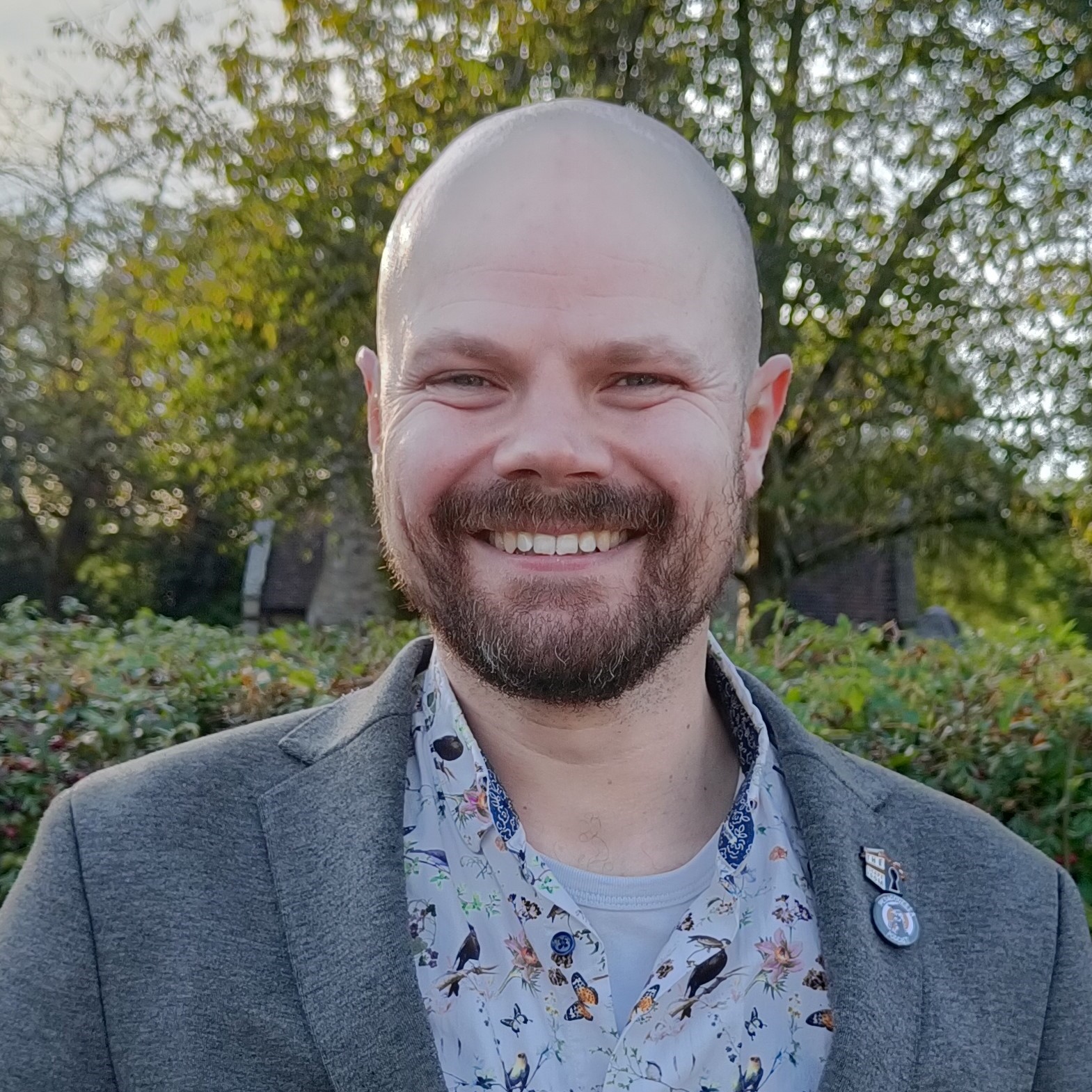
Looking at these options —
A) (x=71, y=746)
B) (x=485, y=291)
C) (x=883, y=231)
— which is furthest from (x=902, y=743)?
(x=883, y=231)

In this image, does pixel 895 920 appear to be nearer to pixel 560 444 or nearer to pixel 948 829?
pixel 948 829

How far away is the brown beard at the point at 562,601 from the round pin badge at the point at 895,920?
0.50 metres

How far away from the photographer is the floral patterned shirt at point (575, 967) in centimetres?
165

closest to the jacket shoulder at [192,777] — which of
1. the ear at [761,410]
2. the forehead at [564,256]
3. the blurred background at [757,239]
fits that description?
the forehead at [564,256]

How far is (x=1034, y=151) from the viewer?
11.6m

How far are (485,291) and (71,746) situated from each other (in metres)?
1.87

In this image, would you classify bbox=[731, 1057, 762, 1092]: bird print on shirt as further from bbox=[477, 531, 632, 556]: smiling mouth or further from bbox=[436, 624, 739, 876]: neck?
bbox=[477, 531, 632, 556]: smiling mouth

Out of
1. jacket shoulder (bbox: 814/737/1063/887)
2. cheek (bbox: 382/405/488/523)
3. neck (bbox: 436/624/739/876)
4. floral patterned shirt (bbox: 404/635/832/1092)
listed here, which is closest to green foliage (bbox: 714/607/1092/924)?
jacket shoulder (bbox: 814/737/1063/887)

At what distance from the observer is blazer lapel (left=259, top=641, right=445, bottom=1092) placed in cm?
157

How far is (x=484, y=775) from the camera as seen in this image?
186 cm

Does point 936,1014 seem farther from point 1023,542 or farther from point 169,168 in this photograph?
point 1023,542

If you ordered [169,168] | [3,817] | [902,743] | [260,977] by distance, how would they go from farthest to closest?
[169,168] < [902,743] < [3,817] < [260,977]

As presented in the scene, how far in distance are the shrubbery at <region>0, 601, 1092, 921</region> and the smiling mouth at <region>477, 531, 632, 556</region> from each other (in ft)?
4.80

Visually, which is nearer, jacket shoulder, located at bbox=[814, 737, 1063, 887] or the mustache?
the mustache
